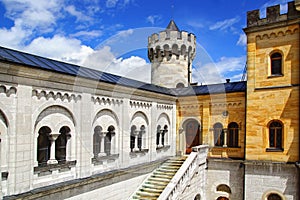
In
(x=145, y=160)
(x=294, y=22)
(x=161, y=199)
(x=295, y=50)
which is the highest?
(x=294, y=22)

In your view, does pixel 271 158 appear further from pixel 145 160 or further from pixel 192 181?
pixel 145 160

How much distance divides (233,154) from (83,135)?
1065 centimetres

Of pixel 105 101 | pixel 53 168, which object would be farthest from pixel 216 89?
pixel 53 168

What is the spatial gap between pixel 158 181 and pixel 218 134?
5721mm

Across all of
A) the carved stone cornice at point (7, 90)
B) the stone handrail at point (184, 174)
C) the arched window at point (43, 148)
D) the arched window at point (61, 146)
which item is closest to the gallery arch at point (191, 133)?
the stone handrail at point (184, 174)

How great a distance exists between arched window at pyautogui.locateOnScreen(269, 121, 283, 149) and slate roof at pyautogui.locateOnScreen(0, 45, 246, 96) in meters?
3.15

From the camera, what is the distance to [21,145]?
912 cm

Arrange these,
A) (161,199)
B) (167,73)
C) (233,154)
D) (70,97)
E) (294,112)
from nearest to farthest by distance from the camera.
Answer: (70,97) < (161,199) < (294,112) < (233,154) < (167,73)

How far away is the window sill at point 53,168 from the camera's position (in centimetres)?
988

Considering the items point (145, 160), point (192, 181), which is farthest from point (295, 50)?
point (145, 160)

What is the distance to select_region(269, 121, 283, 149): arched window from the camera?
49.7 feet

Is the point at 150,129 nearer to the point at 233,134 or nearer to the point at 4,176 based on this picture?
the point at 233,134

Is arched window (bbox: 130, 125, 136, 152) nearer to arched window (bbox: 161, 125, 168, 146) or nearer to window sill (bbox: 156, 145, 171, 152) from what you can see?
window sill (bbox: 156, 145, 171, 152)

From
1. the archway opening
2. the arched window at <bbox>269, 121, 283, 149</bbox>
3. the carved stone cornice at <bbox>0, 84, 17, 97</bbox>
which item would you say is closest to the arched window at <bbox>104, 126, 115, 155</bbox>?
the carved stone cornice at <bbox>0, 84, 17, 97</bbox>
